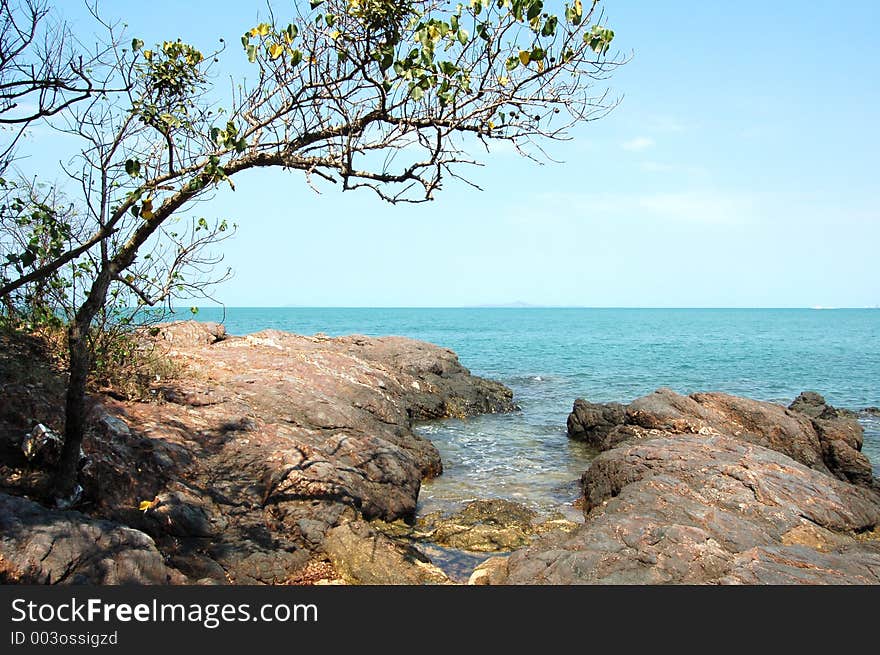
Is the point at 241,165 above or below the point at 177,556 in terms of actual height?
above

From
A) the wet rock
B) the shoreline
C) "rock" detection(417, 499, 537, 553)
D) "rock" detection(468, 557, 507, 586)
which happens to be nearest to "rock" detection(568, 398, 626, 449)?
the shoreline

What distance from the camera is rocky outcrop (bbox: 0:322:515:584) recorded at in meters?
8.24

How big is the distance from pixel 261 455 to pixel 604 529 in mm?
5906

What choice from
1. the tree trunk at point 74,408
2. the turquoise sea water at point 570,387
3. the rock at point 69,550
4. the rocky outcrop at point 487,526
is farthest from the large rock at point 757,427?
the tree trunk at point 74,408

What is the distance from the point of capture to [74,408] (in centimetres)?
758

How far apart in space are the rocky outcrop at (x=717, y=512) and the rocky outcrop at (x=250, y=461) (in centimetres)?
284

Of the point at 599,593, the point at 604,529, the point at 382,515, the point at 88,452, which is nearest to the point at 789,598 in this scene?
the point at 599,593

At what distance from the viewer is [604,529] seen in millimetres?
8844

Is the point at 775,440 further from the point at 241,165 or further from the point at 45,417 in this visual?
the point at 45,417

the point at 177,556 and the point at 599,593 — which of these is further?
the point at 177,556

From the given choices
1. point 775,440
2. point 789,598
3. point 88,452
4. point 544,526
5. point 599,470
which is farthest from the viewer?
point 775,440

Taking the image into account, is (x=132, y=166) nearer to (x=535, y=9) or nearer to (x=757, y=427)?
(x=535, y=9)

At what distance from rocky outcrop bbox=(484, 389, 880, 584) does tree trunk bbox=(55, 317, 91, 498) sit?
576 centimetres

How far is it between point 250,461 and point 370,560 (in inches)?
116
